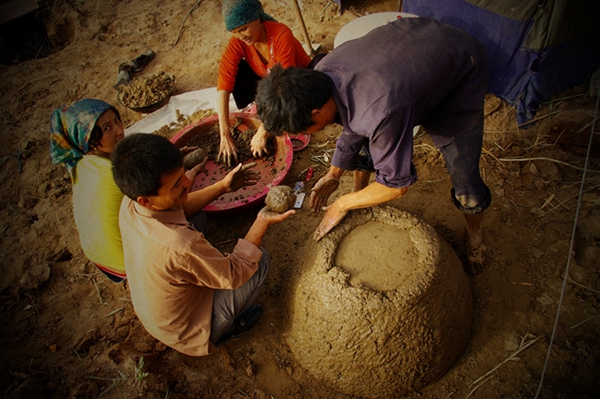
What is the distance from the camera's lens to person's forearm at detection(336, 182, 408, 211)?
1744mm

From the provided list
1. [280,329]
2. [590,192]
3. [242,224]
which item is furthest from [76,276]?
[590,192]

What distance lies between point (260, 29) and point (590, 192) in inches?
117

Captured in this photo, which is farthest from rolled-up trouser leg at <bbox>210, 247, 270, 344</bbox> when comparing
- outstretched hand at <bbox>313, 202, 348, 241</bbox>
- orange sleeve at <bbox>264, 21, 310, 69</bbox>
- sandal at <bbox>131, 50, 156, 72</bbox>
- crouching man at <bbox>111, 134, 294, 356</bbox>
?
sandal at <bbox>131, 50, 156, 72</bbox>

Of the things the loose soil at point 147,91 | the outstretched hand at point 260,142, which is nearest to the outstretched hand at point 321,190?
the outstretched hand at point 260,142

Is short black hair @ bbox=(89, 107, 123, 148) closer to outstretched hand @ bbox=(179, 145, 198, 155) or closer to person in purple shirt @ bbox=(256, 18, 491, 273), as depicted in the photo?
outstretched hand @ bbox=(179, 145, 198, 155)

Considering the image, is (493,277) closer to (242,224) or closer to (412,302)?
(412,302)

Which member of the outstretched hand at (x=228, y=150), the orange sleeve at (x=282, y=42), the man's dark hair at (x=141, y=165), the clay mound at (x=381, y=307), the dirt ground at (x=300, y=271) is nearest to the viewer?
the man's dark hair at (x=141, y=165)

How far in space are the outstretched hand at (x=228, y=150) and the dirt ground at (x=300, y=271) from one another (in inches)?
22.6

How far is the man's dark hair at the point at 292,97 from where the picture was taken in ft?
5.01

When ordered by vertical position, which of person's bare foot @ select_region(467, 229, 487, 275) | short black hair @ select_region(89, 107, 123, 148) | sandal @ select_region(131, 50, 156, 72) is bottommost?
person's bare foot @ select_region(467, 229, 487, 275)

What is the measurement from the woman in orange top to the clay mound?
1595 millimetres

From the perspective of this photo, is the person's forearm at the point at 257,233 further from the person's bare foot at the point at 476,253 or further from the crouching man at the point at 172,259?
the person's bare foot at the point at 476,253

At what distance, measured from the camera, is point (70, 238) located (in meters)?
3.32

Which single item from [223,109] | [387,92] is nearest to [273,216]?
[387,92]
